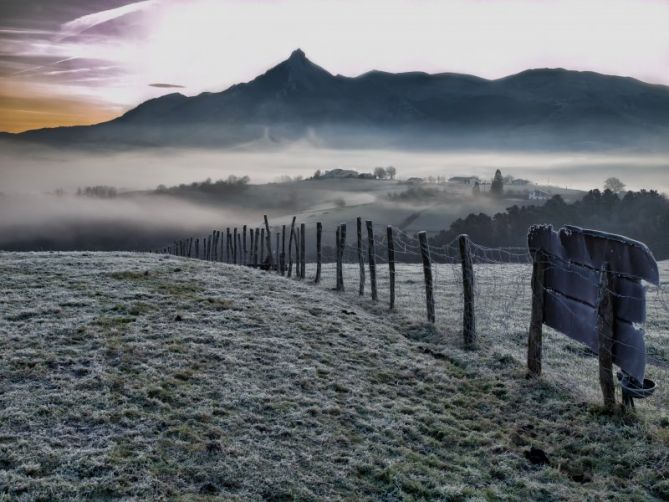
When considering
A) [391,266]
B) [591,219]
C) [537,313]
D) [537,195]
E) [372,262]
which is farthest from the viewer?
[537,195]

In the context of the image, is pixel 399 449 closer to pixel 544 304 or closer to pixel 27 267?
pixel 544 304

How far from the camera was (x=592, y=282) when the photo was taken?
34.2ft

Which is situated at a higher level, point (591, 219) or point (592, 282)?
point (592, 282)

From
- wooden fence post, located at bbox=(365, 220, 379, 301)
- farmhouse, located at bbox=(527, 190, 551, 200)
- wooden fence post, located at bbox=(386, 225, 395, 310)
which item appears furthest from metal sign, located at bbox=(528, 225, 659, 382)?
farmhouse, located at bbox=(527, 190, 551, 200)

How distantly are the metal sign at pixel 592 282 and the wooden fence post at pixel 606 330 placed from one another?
10 cm

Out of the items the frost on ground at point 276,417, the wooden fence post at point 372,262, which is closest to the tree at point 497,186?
the wooden fence post at point 372,262

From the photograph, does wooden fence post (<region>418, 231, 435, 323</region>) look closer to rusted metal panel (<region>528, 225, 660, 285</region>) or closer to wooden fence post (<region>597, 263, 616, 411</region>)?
rusted metal panel (<region>528, 225, 660, 285</region>)

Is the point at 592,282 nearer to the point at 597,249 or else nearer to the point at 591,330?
the point at 597,249

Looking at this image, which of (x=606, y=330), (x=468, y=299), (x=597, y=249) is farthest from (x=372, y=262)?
(x=606, y=330)

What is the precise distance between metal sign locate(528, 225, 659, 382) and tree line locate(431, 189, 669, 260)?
76.1m

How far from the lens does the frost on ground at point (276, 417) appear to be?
7512mm

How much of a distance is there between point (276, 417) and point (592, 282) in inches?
247

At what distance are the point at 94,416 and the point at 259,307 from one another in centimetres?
802

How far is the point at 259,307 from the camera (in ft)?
54.2
